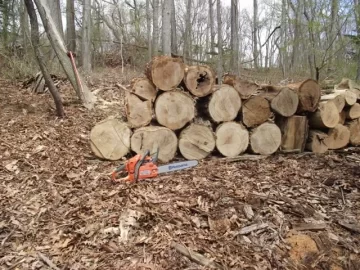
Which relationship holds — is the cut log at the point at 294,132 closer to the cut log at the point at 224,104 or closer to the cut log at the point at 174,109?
the cut log at the point at 224,104

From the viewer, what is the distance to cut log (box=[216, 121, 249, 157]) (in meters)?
4.84

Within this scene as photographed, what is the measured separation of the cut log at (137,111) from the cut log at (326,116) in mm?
2711

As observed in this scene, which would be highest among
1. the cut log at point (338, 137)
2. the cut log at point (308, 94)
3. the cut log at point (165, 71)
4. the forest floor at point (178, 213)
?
the cut log at point (165, 71)

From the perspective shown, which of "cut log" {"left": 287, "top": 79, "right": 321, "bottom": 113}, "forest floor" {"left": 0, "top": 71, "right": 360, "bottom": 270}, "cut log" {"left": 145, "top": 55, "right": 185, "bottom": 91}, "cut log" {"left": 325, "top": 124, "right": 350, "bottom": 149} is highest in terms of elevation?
"cut log" {"left": 145, "top": 55, "right": 185, "bottom": 91}

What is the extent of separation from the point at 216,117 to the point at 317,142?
1.80m

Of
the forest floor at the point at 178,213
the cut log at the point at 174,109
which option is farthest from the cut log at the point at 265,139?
the cut log at the point at 174,109

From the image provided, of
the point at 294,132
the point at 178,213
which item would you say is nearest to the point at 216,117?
the point at 294,132

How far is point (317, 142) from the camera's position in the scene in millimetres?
5227

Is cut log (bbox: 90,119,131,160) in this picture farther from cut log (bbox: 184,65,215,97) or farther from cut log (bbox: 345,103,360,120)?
cut log (bbox: 345,103,360,120)

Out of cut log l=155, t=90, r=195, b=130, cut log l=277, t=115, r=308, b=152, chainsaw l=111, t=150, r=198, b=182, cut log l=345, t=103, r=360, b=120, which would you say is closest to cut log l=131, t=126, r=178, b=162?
cut log l=155, t=90, r=195, b=130

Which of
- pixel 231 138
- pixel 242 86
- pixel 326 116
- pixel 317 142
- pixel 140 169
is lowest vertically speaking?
pixel 140 169

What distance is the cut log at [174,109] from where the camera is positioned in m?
4.56

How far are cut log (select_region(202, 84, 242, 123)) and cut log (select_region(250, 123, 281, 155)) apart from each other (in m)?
0.50

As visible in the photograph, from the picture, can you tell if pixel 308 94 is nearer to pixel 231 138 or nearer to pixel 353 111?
pixel 353 111
